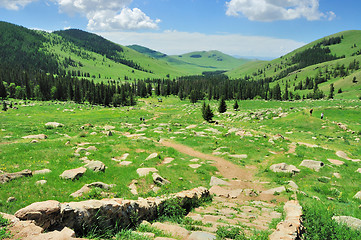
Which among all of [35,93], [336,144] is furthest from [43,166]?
[35,93]

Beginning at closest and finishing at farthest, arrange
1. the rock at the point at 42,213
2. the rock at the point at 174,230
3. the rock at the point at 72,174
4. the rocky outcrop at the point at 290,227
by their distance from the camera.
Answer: the rock at the point at 42,213
the rocky outcrop at the point at 290,227
the rock at the point at 174,230
the rock at the point at 72,174

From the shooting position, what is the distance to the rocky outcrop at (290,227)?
7.32 meters

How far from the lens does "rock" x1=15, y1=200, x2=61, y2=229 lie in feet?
21.5

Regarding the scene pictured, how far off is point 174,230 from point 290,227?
5.10 metres

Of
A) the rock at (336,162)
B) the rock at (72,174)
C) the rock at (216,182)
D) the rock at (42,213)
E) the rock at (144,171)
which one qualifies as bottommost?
the rock at (216,182)

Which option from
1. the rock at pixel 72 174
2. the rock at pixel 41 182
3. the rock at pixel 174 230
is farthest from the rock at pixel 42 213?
the rock at pixel 72 174

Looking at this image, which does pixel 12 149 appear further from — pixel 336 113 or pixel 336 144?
pixel 336 113

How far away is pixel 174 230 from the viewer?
8.41 metres

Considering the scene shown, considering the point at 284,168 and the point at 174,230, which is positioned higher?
the point at 174,230

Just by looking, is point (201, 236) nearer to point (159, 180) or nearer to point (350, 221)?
point (350, 221)

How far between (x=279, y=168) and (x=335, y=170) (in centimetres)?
493

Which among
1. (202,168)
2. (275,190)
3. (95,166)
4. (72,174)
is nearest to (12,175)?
(72,174)

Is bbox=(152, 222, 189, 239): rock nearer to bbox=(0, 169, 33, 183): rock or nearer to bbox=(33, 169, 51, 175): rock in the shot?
bbox=(33, 169, 51, 175): rock

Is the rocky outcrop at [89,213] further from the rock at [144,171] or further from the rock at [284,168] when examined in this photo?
the rock at [284,168]
